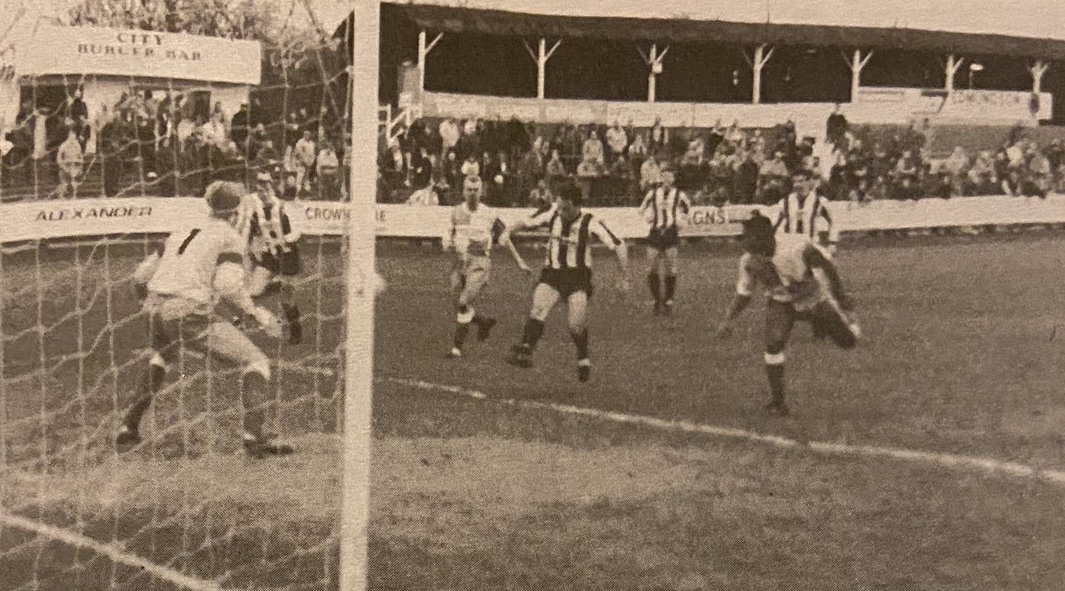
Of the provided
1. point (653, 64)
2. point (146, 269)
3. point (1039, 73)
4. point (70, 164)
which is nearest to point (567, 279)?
point (653, 64)

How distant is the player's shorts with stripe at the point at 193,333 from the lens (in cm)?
388

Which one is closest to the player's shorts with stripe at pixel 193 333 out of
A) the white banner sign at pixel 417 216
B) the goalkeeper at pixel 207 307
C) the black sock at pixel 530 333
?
the goalkeeper at pixel 207 307

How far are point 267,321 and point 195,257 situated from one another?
27cm

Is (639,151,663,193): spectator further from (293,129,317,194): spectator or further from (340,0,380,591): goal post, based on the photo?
(293,129,317,194): spectator

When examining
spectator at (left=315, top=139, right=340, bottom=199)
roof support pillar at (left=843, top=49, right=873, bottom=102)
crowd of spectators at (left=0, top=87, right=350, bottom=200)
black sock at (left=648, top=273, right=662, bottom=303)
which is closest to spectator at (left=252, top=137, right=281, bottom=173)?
crowd of spectators at (left=0, top=87, right=350, bottom=200)

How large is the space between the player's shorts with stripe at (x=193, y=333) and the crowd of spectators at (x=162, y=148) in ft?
1.24

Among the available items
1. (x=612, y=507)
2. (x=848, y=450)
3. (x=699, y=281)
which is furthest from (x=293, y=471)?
(x=848, y=450)

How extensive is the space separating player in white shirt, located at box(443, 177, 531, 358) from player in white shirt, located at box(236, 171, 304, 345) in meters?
0.44

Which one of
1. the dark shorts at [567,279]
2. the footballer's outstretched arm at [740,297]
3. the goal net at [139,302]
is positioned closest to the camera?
the goal net at [139,302]

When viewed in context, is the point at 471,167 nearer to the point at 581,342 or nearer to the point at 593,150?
the point at 593,150

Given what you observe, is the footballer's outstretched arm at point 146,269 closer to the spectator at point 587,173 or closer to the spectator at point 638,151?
the spectator at point 587,173

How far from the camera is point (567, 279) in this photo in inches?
154

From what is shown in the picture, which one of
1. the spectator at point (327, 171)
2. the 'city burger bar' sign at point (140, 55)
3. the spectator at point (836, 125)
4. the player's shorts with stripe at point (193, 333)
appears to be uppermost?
the 'city burger bar' sign at point (140, 55)

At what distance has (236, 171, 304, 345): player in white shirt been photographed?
3.71m
